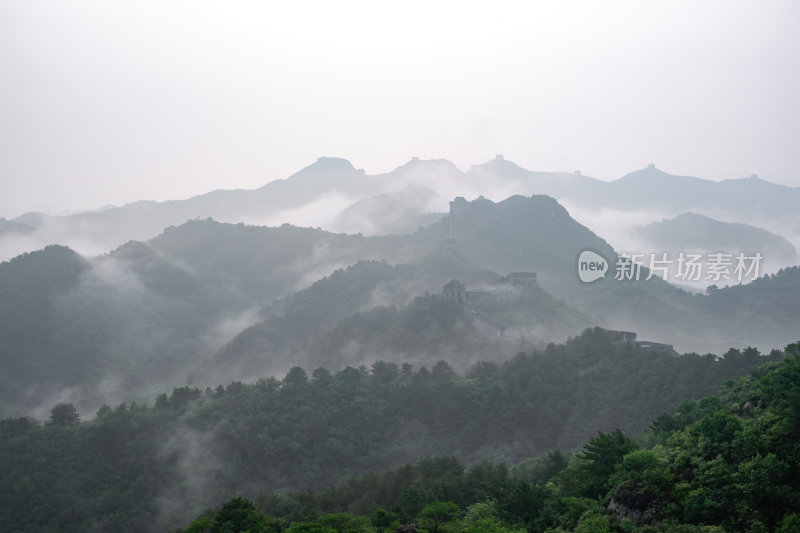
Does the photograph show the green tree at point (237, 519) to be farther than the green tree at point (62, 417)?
No

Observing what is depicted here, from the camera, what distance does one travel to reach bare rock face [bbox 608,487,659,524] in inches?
876

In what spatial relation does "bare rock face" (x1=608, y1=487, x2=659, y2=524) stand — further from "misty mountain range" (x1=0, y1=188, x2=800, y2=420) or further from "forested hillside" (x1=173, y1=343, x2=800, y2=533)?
"misty mountain range" (x1=0, y1=188, x2=800, y2=420)

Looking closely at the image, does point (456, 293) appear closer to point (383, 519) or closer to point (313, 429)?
point (313, 429)

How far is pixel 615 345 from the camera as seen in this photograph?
250 ft

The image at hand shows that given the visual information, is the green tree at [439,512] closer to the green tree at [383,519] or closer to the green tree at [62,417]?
the green tree at [383,519]

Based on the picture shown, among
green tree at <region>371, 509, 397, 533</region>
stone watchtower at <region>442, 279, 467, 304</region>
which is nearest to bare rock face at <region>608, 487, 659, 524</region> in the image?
green tree at <region>371, 509, 397, 533</region>

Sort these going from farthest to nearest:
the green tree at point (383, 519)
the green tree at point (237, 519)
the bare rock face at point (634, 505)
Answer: the green tree at point (383, 519)
the green tree at point (237, 519)
the bare rock face at point (634, 505)

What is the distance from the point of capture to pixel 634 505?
75.0ft

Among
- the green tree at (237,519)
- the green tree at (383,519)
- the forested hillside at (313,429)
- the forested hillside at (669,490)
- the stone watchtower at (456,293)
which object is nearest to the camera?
the forested hillside at (669,490)

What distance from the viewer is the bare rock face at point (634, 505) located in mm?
22250

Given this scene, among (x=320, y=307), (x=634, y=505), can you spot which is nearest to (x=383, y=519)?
(x=634, y=505)

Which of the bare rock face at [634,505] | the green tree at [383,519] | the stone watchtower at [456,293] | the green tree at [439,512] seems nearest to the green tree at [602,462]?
the bare rock face at [634,505]

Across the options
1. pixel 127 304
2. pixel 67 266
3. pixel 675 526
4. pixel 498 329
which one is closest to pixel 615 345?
pixel 498 329

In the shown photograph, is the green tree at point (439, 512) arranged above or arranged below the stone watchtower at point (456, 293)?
below
